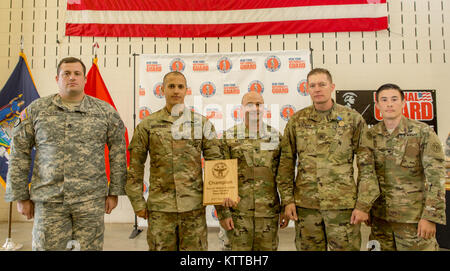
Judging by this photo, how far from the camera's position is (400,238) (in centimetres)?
184

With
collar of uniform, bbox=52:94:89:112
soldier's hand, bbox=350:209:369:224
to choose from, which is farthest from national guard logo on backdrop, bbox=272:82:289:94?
collar of uniform, bbox=52:94:89:112

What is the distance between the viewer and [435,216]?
68.8 inches

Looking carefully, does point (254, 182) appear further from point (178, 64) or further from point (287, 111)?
point (178, 64)

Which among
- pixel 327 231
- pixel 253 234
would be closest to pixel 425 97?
pixel 327 231

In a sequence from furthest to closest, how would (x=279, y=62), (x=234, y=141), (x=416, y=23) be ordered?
(x=416, y=23) → (x=279, y=62) → (x=234, y=141)

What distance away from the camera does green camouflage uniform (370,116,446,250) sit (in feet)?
5.87

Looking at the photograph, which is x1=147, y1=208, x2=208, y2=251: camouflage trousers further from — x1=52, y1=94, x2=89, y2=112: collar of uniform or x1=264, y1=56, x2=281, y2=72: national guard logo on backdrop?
x1=264, y1=56, x2=281, y2=72: national guard logo on backdrop

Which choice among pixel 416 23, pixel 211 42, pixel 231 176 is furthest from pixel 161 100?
pixel 416 23

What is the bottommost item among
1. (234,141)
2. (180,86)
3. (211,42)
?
(234,141)

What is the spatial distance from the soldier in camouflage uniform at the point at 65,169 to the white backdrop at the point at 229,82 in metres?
2.00

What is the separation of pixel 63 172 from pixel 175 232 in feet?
2.82
